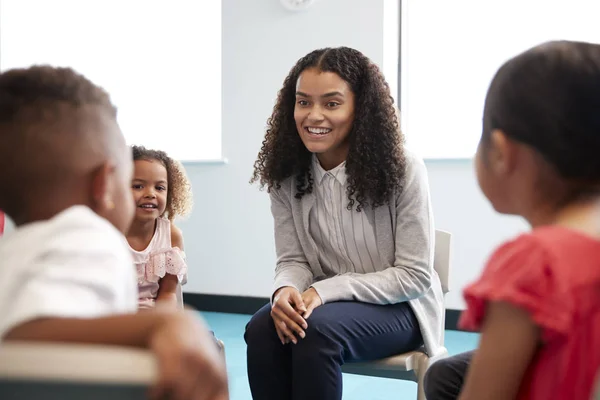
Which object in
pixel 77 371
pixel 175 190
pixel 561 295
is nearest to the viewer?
pixel 77 371

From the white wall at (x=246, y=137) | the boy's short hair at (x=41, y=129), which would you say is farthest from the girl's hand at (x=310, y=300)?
the white wall at (x=246, y=137)

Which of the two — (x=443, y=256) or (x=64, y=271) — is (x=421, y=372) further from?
(x=64, y=271)

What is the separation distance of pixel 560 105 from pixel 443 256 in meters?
1.19

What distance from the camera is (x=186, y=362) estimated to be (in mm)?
534

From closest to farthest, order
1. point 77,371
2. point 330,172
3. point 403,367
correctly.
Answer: point 77,371 < point 403,367 < point 330,172

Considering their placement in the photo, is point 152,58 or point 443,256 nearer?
point 443,256

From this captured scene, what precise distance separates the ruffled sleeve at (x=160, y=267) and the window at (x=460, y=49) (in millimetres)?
2164

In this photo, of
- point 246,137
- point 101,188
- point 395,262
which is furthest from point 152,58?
point 101,188

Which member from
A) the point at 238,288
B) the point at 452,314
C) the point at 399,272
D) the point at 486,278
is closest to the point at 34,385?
the point at 486,278

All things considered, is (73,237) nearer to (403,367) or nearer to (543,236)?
(543,236)

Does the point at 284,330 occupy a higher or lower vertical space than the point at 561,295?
lower

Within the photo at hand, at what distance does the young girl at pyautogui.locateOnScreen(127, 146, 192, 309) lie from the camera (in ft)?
6.48

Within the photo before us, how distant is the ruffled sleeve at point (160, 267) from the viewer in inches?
77.5

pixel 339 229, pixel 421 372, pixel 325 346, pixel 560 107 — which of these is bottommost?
pixel 421 372
